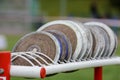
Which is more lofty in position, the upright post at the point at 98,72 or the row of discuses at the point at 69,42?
the row of discuses at the point at 69,42

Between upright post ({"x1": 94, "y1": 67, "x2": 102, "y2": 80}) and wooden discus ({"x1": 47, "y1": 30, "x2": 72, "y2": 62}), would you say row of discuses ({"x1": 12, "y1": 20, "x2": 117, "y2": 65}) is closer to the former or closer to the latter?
wooden discus ({"x1": 47, "y1": 30, "x2": 72, "y2": 62})

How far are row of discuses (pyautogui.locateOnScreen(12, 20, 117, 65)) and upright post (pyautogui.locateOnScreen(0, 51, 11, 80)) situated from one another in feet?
1.17

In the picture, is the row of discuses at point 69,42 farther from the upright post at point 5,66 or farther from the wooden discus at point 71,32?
the upright post at point 5,66

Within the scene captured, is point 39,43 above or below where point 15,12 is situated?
below

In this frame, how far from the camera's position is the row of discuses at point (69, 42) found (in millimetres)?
4562

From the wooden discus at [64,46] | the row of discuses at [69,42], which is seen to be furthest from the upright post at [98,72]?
the wooden discus at [64,46]

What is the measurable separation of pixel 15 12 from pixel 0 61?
1839 centimetres

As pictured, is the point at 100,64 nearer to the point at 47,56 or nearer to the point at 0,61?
the point at 47,56

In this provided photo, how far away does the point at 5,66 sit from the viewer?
384 cm

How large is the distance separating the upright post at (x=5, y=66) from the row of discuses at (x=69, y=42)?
0.36 meters

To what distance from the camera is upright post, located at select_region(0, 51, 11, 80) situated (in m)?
3.82

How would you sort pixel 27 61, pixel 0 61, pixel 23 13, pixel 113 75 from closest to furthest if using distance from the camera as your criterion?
1. pixel 0 61
2. pixel 27 61
3. pixel 113 75
4. pixel 23 13

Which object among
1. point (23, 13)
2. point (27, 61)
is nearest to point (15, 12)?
point (23, 13)

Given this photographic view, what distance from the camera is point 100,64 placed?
513 centimetres
